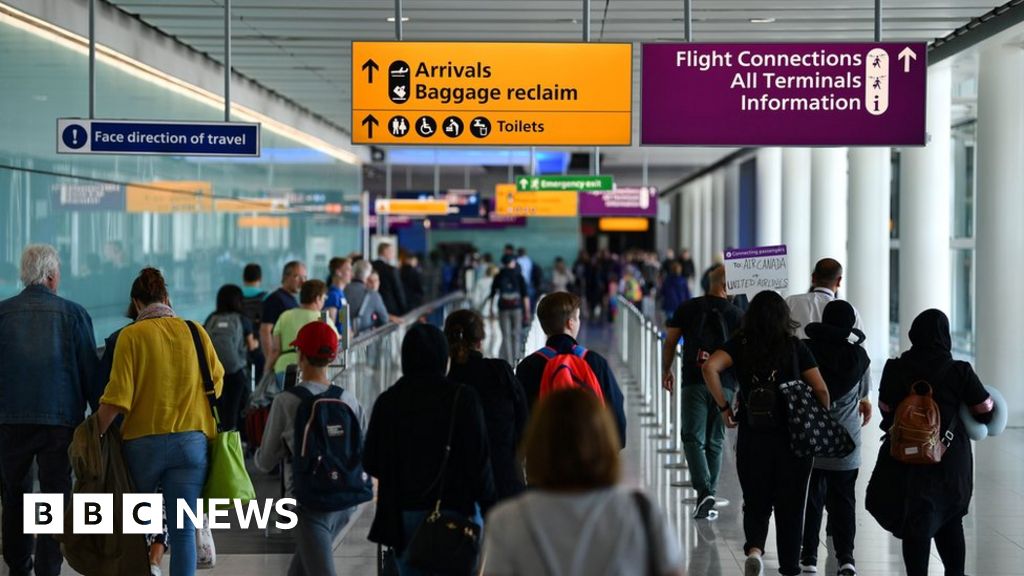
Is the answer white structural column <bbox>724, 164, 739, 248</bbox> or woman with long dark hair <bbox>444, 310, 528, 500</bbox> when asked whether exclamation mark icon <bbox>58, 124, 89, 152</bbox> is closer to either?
woman with long dark hair <bbox>444, 310, 528, 500</bbox>

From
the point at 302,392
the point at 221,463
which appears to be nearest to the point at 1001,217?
the point at 221,463

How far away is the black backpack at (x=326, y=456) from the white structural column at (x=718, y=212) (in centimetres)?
2978

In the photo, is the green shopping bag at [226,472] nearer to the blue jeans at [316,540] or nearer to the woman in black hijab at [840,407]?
the blue jeans at [316,540]

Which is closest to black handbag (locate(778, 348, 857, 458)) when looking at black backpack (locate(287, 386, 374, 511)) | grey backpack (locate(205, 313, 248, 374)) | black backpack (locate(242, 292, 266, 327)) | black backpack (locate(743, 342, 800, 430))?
black backpack (locate(743, 342, 800, 430))

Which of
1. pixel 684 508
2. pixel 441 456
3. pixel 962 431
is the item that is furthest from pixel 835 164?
pixel 441 456

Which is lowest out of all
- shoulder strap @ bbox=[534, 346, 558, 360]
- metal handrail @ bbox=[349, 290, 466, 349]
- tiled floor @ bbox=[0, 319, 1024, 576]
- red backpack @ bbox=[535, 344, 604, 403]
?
tiled floor @ bbox=[0, 319, 1024, 576]

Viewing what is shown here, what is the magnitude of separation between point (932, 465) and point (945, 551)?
516 mm

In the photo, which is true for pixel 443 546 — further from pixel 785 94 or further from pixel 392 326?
pixel 392 326

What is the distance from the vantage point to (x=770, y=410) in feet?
21.5

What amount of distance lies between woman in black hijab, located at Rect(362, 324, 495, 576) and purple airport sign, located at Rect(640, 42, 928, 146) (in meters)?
3.91

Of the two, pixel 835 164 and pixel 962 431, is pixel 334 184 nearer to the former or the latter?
pixel 835 164

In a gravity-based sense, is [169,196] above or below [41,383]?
above

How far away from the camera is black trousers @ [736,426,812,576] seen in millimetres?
6652

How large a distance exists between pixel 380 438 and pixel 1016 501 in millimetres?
6365
